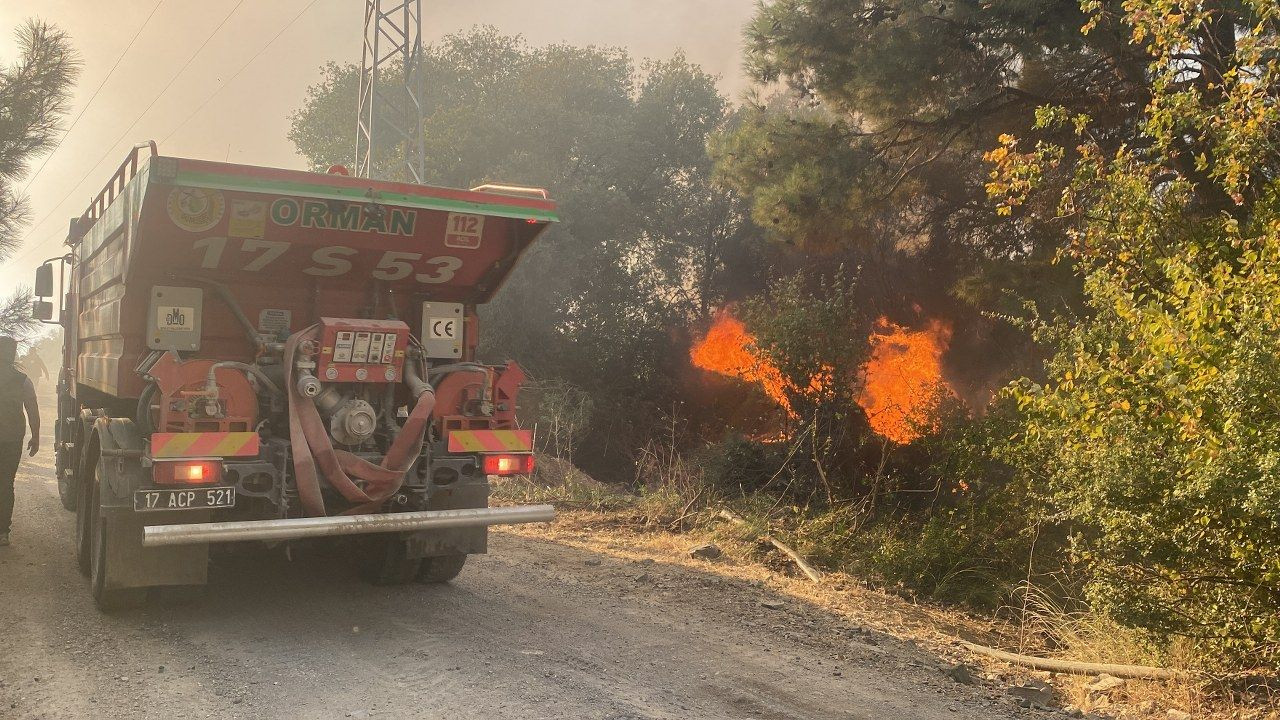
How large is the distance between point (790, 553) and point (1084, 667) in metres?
3.43

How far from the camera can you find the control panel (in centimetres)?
623

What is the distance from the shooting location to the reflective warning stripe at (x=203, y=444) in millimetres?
5633

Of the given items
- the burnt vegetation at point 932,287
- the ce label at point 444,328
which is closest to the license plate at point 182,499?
the ce label at point 444,328

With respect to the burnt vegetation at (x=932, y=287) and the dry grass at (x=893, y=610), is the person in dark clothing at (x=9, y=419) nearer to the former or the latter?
the dry grass at (x=893, y=610)

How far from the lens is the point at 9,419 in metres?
8.55

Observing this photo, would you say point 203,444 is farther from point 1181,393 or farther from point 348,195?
point 1181,393

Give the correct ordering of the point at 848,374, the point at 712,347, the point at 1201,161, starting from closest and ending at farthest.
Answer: the point at 1201,161, the point at 848,374, the point at 712,347

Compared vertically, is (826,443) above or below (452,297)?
below

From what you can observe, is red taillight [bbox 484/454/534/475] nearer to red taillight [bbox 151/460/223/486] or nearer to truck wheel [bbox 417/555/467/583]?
truck wheel [bbox 417/555/467/583]

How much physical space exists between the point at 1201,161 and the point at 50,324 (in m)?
12.1

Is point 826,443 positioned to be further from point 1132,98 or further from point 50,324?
point 50,324

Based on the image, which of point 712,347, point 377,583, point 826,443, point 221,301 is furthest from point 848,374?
point 712,347

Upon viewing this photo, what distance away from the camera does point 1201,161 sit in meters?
6.56

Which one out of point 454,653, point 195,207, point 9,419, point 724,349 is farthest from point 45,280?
point 724,349
